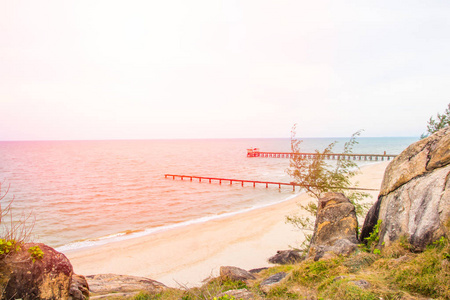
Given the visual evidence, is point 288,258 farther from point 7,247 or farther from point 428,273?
point 7,247

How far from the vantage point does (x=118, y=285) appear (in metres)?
9.09

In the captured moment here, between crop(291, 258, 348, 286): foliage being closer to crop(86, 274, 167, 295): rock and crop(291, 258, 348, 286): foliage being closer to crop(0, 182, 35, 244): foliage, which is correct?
crop(86, 274, 167, 295): rock

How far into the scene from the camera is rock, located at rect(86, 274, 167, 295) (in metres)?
8.62

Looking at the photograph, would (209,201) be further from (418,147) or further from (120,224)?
(418,147)

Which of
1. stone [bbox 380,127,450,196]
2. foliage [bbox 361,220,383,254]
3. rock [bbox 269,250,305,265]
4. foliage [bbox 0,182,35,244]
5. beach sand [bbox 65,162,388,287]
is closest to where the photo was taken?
foliage [bbox 0,182,35,244]

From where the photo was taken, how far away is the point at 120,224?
2434 cm

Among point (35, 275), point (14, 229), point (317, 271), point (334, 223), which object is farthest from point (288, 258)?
point (14, 229)

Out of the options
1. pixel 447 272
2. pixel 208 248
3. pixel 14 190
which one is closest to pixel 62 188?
pixel 14 190

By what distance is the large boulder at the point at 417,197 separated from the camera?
660 cm

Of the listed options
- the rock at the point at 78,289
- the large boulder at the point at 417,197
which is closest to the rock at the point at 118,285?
the rock at the point at 78,289

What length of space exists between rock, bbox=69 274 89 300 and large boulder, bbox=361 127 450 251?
8.04m

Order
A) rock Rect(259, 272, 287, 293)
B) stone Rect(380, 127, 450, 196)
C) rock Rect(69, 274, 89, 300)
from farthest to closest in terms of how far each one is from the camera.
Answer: stone Rect(380, 127, 450, 196)
rock Rect(259, 272, 287, 293)
rock Rect(69, 274, 89, 300)

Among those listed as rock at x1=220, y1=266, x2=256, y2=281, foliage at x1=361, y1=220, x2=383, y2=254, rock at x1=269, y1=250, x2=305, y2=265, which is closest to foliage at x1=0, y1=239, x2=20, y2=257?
rock at x1=220, y1=266, x2=256, y2=281

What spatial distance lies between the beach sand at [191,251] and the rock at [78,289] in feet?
17.6
